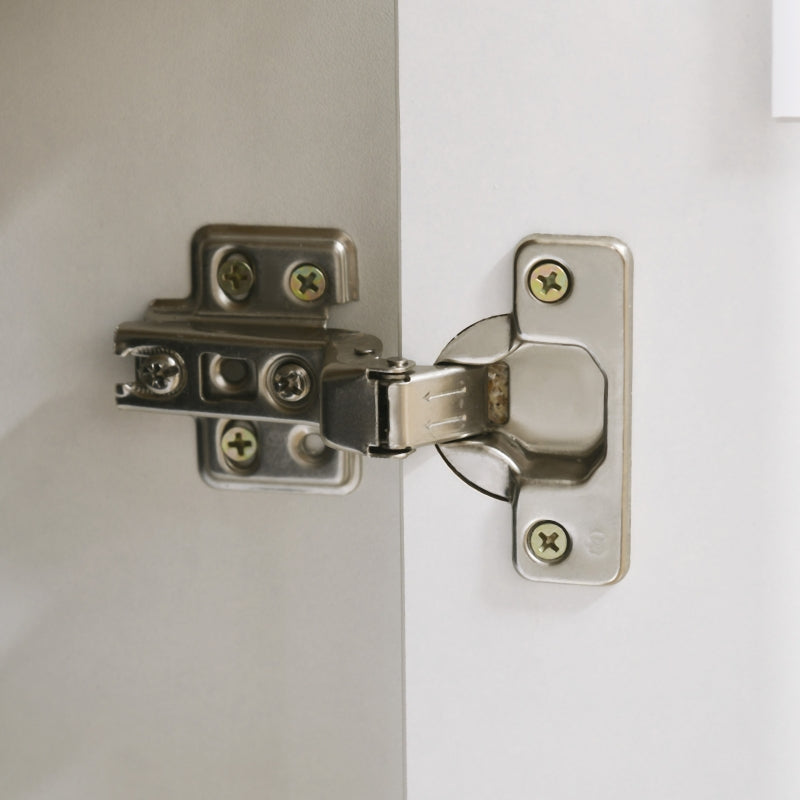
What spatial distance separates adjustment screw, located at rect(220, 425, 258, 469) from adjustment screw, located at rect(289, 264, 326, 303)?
0.25 ft

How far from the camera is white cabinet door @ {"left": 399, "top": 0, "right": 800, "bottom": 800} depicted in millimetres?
432

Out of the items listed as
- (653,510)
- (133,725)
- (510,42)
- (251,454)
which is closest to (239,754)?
(133,725)

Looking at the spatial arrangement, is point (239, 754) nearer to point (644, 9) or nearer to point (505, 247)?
point (505, 247)

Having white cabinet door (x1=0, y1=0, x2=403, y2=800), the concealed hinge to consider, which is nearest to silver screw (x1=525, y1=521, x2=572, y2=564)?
the concealed hinge

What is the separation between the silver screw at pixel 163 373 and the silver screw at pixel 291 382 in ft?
0.17

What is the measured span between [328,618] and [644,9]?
34cm

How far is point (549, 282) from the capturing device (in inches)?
18.1

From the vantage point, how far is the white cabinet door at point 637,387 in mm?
432

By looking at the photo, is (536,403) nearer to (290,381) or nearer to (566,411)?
(566,411)

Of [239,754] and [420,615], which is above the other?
[420,615]

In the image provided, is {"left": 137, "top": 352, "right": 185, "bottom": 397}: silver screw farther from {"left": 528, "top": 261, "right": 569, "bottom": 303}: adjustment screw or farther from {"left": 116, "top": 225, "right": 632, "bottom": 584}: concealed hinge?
{"left": 528, "top": 261, "right": 569, "bottom": 303}: adjustment screw

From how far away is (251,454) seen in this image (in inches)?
23.5

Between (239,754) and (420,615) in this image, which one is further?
(239,754)

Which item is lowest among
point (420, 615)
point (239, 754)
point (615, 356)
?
point (239, 754)
